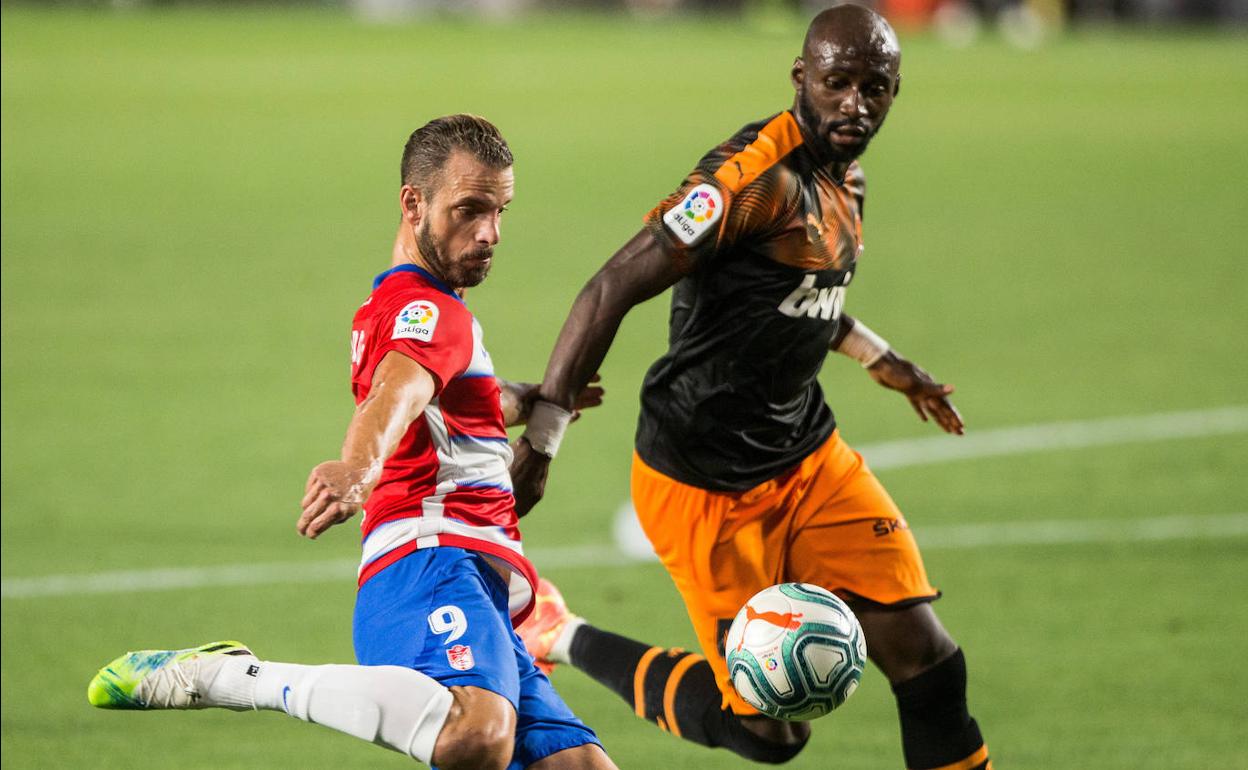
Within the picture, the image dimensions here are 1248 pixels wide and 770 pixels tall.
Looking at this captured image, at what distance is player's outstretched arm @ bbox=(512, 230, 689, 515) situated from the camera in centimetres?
562

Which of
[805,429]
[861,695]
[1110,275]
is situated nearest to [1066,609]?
[861,695]

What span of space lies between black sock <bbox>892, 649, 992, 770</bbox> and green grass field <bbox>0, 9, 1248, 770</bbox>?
717 mm

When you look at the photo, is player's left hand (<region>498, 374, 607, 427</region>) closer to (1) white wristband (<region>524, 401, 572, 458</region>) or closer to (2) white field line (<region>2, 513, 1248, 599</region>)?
(1) white wristband (<region>524, 401, 572, 458</region>)

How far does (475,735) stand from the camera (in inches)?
192

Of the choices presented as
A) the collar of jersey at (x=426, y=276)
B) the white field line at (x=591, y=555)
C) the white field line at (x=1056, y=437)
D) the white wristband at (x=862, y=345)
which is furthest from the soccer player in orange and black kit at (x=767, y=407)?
the white field line at (x=1056, y=437)

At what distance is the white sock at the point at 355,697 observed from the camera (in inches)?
193

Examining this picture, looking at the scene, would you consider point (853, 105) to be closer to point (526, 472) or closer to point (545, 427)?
point (545, 427)

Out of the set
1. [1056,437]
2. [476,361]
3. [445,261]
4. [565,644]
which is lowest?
[1056,437]

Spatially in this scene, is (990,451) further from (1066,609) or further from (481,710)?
(481,710)

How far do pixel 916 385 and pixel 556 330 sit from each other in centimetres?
754

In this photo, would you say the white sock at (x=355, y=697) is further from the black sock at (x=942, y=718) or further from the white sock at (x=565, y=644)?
the white sock at (x=565, y=644)

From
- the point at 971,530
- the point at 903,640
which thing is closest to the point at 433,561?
the point at 903,640

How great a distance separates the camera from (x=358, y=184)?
2131 centimetres

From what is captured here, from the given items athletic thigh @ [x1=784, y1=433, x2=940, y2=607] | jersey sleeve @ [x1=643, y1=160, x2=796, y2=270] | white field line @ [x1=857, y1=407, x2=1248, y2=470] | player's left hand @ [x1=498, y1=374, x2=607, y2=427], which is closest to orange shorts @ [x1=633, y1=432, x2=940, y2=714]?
athletic thigh @ [x1=784, y1=433, x2=940, y2=607]
